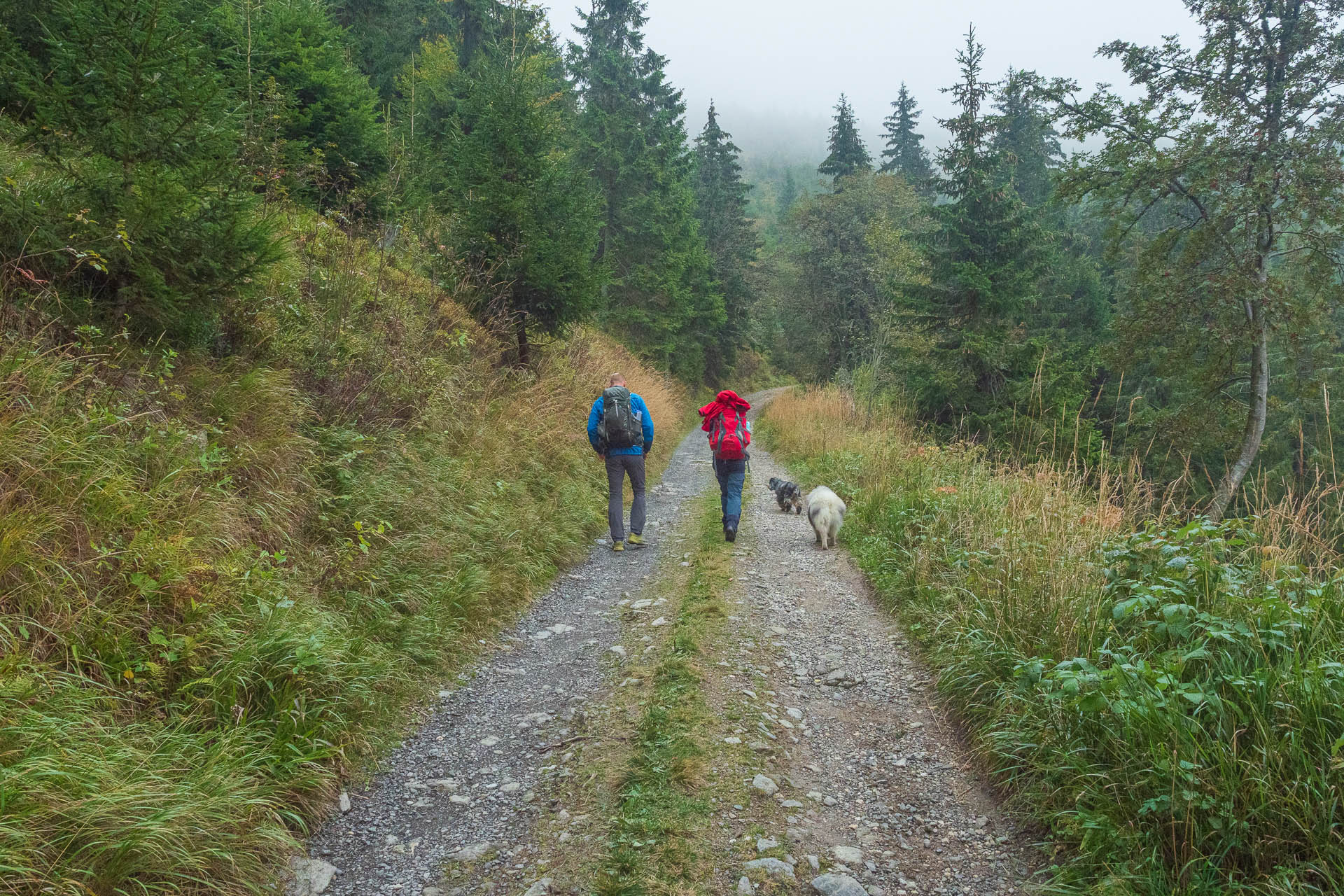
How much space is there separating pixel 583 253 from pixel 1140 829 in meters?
9.74

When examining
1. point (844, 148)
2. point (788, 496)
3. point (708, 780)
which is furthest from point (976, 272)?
point (844, 148)

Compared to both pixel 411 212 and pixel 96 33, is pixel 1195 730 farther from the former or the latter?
pixel 411 212

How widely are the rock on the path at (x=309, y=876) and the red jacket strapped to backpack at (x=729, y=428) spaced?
20.8 feet

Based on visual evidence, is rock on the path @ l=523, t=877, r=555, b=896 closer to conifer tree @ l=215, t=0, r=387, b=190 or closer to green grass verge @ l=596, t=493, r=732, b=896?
green grass verge @ l=596, t=493, r=732, b=896

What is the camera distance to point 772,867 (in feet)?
9.37

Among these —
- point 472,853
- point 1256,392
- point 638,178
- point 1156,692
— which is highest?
point 638,178

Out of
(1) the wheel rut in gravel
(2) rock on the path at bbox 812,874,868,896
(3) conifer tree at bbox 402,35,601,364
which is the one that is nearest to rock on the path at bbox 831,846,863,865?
(1) the wheel rut in gravel

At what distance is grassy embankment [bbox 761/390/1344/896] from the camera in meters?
2.33

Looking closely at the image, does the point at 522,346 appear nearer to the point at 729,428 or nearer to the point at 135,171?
the point at 729,428

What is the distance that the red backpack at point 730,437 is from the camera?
335 inches

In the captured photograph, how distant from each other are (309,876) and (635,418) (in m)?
6.01

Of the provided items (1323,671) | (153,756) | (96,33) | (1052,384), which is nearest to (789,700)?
(1323,671)

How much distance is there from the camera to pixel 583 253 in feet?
34.3

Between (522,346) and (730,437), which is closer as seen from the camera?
A: (730,437)
